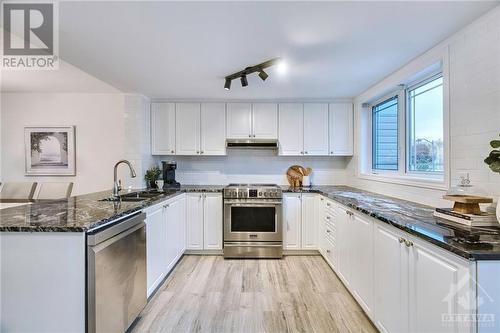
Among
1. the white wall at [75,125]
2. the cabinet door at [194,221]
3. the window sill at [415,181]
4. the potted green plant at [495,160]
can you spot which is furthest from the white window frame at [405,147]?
the white wall at [75,125]

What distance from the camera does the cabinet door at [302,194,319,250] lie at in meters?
3.49

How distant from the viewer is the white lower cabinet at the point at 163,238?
7.50ft

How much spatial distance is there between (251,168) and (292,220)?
1107 millimetres

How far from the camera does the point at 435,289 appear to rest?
1.23 metres

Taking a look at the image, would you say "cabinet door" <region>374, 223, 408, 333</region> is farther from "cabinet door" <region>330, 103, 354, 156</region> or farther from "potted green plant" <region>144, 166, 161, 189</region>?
"potted green plant" <region>144, 166, 161, 189</region>

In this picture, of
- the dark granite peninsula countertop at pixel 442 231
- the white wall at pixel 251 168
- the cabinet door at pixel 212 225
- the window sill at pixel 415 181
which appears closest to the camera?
the dark granite peninsula countertop at pixel 442 231

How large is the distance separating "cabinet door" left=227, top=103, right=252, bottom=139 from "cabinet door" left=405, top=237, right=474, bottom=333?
Result: 2798 millimetres

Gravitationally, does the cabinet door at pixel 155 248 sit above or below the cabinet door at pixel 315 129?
below

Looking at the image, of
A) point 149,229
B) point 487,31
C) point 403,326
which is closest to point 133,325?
point 149,229

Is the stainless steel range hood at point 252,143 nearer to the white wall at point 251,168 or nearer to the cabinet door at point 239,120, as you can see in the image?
the cabinet door at point 239,120

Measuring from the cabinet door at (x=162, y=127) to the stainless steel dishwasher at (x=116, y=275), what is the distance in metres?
1.95

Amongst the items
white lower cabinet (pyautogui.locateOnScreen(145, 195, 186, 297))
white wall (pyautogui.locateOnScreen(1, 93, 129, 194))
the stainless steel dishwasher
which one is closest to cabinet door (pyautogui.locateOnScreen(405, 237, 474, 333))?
the stainless steel dishwasher

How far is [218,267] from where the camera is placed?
3.14 metres

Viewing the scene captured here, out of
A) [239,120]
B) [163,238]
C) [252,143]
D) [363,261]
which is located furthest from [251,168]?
[363,261]
